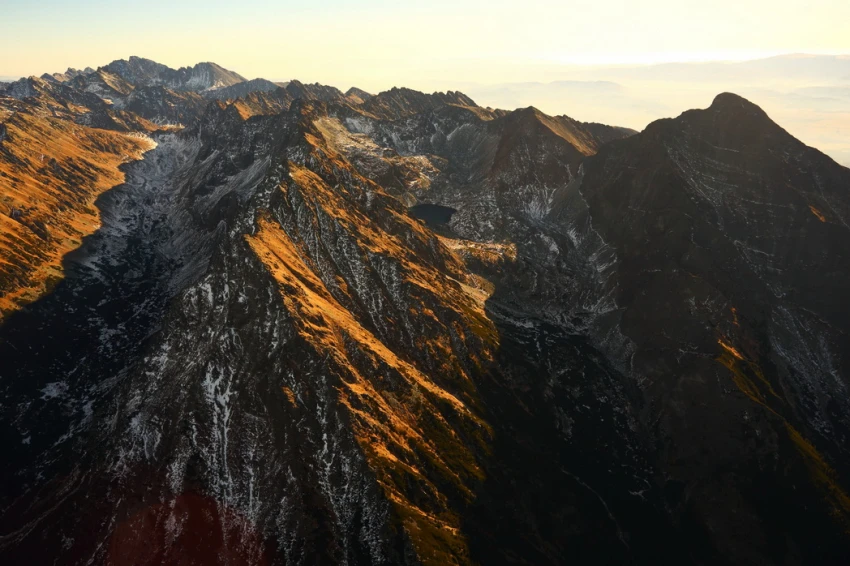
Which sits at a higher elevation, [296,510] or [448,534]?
[296,510]

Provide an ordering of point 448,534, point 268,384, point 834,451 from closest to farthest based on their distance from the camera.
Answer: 1. point 448,534
2. point 268,384
3. point 834,451

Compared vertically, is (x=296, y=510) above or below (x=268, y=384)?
below

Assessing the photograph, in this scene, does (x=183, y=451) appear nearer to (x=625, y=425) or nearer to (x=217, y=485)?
(x=217, y=485)

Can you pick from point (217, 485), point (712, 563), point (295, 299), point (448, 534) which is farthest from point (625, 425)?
point (217, 485)

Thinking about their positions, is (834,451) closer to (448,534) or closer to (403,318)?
(448,534)

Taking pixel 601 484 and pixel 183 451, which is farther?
pixel 601 484

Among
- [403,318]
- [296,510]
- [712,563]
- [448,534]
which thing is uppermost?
[403,318]

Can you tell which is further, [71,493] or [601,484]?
[601,484]

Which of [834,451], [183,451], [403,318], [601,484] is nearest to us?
[183,451]

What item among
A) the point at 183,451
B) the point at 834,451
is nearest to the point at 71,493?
the point at 183,451
